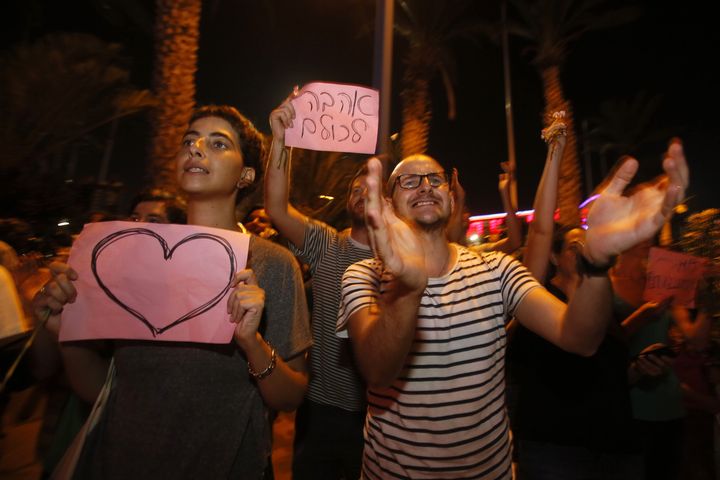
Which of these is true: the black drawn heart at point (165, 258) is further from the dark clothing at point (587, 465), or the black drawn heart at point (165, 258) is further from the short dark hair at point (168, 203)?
the dark clothing at point (587, 465)

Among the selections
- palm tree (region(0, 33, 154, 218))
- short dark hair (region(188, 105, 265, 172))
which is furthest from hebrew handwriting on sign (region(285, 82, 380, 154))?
palm tree (region(0, 33, 154, 218))

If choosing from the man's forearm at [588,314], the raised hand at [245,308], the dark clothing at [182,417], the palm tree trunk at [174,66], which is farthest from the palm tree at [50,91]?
the man's forearm at [588,314]

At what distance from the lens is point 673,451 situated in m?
3.41

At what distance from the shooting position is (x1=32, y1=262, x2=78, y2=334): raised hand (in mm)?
1727

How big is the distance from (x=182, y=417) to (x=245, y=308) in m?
0.49

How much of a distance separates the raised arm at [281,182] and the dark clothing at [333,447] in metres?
1.15

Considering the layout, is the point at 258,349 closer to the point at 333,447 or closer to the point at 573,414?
the point at 333,447

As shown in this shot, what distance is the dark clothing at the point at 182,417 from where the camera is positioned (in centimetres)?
172

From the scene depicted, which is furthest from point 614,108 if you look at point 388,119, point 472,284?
point 472,284

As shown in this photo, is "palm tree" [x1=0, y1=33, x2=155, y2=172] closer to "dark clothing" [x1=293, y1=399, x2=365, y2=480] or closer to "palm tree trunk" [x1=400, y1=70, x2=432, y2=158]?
"palm tree trunk" [x1=400, y1=70, x2=432, y2=158]

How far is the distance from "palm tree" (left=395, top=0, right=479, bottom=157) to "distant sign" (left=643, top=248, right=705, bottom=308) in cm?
1129

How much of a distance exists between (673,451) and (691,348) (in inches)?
32.9

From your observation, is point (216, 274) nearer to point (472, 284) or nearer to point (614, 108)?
point (472, 284)

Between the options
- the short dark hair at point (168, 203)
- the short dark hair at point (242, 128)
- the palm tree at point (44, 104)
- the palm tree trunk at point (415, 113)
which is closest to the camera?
the short dark hair at point (242, 128)
